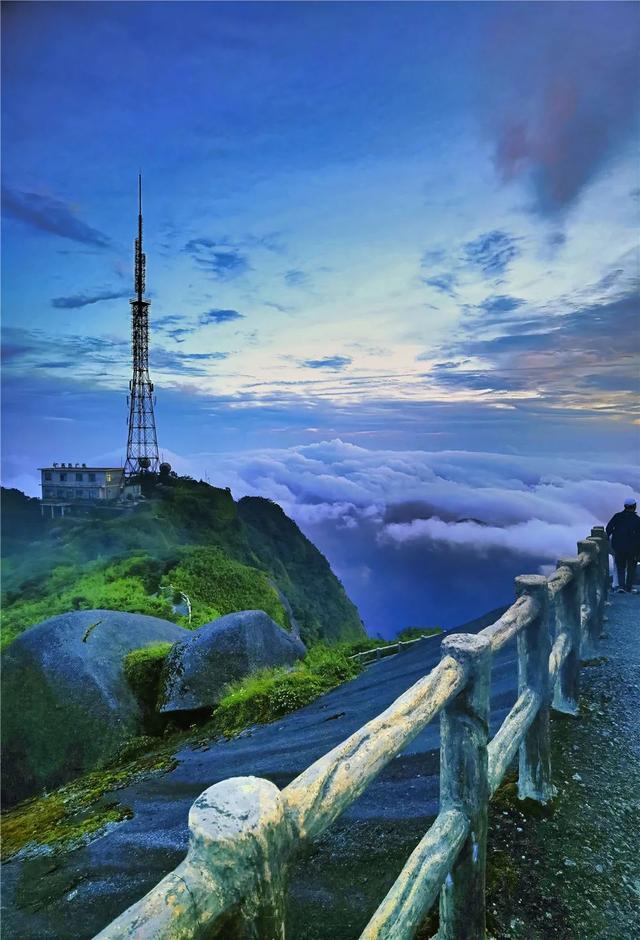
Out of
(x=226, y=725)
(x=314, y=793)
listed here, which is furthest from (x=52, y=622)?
(x=314, y=793)

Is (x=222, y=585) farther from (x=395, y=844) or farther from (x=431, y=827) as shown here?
(x=431, y=827)

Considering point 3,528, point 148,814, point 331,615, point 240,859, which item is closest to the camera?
point 240,859

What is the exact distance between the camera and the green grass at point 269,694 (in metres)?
9.95

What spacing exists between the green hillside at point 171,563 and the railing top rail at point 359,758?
21651 millimetres

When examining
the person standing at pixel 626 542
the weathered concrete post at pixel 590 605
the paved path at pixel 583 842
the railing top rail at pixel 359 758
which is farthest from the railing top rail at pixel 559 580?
the person standing at pixel 626 542

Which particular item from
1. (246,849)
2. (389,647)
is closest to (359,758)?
(246,849)

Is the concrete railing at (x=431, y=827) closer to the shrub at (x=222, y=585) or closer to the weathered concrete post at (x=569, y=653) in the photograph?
the weathered concrete post at (x=569, y=653)

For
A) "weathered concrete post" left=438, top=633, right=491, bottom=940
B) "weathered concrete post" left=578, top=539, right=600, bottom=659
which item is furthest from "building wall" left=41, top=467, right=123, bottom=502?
"weathered concrete post" left=438, top=633, right=491, bottom=940

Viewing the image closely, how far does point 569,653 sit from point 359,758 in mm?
4461

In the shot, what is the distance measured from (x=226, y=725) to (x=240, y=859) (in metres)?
9.32

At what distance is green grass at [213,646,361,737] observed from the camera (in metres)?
9.95

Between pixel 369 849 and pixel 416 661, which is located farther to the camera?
pixel 416 661

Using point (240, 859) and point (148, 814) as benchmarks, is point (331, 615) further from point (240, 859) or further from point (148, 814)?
point (240, 859)

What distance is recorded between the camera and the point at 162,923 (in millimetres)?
1309
